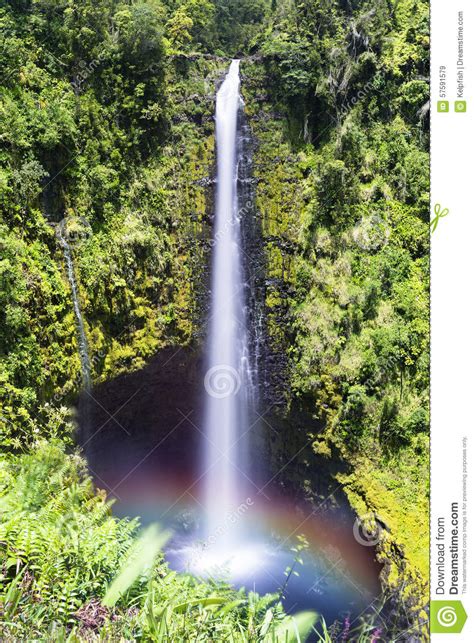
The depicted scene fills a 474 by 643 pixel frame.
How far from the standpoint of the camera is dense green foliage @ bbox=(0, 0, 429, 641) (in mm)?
11805

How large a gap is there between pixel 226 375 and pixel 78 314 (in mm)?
4474

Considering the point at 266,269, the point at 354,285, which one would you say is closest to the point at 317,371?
the point at 354,285

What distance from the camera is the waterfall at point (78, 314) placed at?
41.6ft

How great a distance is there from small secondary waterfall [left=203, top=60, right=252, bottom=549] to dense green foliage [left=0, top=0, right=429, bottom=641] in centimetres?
56

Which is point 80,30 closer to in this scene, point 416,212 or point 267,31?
point 267,31

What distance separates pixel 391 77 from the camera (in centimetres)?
1510

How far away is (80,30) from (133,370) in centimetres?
932

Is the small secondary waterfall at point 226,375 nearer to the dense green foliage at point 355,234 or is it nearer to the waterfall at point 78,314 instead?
the dense green foliage at point 355,234

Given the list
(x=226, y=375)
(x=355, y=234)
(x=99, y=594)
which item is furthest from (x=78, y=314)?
(x=99, y=594)
